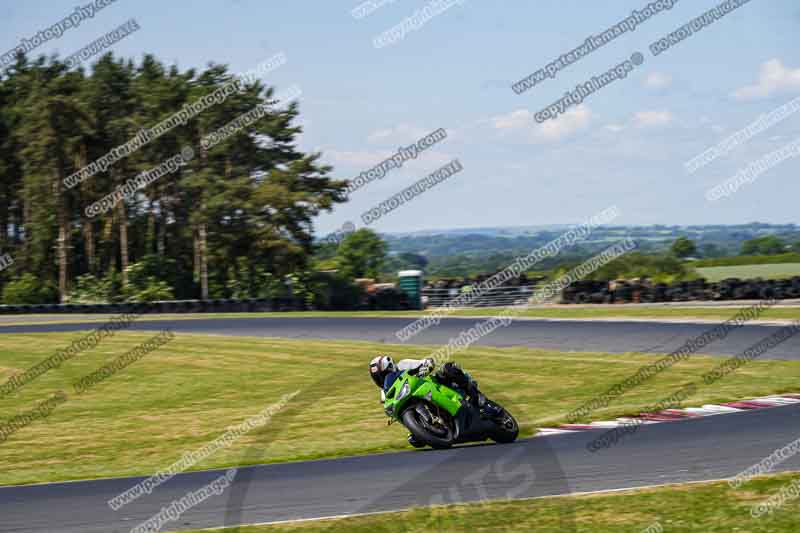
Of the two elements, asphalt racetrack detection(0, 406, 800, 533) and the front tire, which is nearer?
asphalt racetrack detection(0, 406, 800, 533)

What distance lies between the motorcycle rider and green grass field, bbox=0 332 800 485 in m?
1.28

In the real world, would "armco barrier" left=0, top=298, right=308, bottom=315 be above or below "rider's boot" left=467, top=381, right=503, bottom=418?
above

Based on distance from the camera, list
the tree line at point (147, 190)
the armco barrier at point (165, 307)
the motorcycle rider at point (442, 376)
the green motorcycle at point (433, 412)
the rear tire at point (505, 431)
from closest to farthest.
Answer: the green motorcycle at point (433, 412) < the motorcycle rider at point (442, 376) < the rear tire at point (505, 431) < the armco barrier at point (165, 307) < the tree line at point (147, 190)

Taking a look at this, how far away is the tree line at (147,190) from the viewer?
5262cm

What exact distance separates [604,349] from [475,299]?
21.4 meters

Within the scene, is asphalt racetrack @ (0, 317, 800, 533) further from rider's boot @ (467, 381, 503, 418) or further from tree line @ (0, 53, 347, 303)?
tree line @ (0, 53, 347, 303)

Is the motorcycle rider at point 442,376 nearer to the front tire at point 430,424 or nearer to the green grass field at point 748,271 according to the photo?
the front tire at point 430,424

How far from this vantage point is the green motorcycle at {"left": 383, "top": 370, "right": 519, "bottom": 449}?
35.1 ft

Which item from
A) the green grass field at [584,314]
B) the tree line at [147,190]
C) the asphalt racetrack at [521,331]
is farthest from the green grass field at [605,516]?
the tree line at [147,190]

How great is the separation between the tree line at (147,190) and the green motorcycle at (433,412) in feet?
128

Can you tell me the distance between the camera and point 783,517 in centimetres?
754

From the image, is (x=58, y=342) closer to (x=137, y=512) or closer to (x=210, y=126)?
(x=137, y=512)

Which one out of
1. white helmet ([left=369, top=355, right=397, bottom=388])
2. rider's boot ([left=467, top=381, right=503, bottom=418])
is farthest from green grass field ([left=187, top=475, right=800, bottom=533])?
white helmet ([left=369, top=355, right=397, bottom=388])

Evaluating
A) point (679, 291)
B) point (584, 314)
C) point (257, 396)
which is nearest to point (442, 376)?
point (257, 396)
